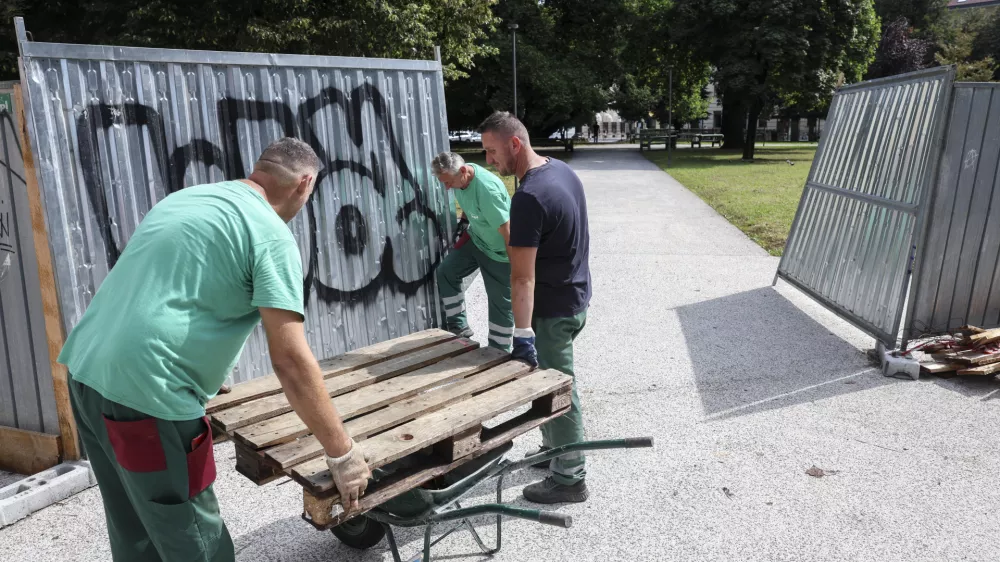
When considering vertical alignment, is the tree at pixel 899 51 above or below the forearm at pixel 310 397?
above

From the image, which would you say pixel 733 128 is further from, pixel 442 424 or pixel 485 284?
pixel 442 424

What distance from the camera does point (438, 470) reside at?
8.80 ft

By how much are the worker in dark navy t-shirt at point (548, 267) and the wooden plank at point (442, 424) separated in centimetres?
42

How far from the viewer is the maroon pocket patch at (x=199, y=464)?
7.37 feet

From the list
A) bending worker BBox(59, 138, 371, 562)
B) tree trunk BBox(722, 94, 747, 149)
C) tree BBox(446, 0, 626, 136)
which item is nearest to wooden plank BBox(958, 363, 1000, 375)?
bending worker BBox(59, 138, 371, 562)

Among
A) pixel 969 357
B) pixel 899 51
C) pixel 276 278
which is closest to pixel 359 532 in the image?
pixel 276 278

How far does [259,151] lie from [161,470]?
2934 millimetres

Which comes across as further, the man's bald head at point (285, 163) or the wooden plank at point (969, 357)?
the wooden plank at point (969, 357)

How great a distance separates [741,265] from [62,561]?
861 centimetres

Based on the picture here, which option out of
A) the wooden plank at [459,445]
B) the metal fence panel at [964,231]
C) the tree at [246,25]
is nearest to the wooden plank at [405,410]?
the wooden plank at [459,445]

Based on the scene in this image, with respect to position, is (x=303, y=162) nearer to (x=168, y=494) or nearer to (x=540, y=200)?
(x=168, y=494)

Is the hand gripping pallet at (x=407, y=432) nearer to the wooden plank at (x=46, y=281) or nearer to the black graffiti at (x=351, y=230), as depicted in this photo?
the wooden plank at (x=46, y=281)

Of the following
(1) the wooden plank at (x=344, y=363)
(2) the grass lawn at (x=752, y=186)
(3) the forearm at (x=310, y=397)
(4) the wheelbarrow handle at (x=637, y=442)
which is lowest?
(2) the grass lawn at (x=752, y=186)

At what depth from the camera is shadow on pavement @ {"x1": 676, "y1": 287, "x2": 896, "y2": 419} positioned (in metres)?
5.34
